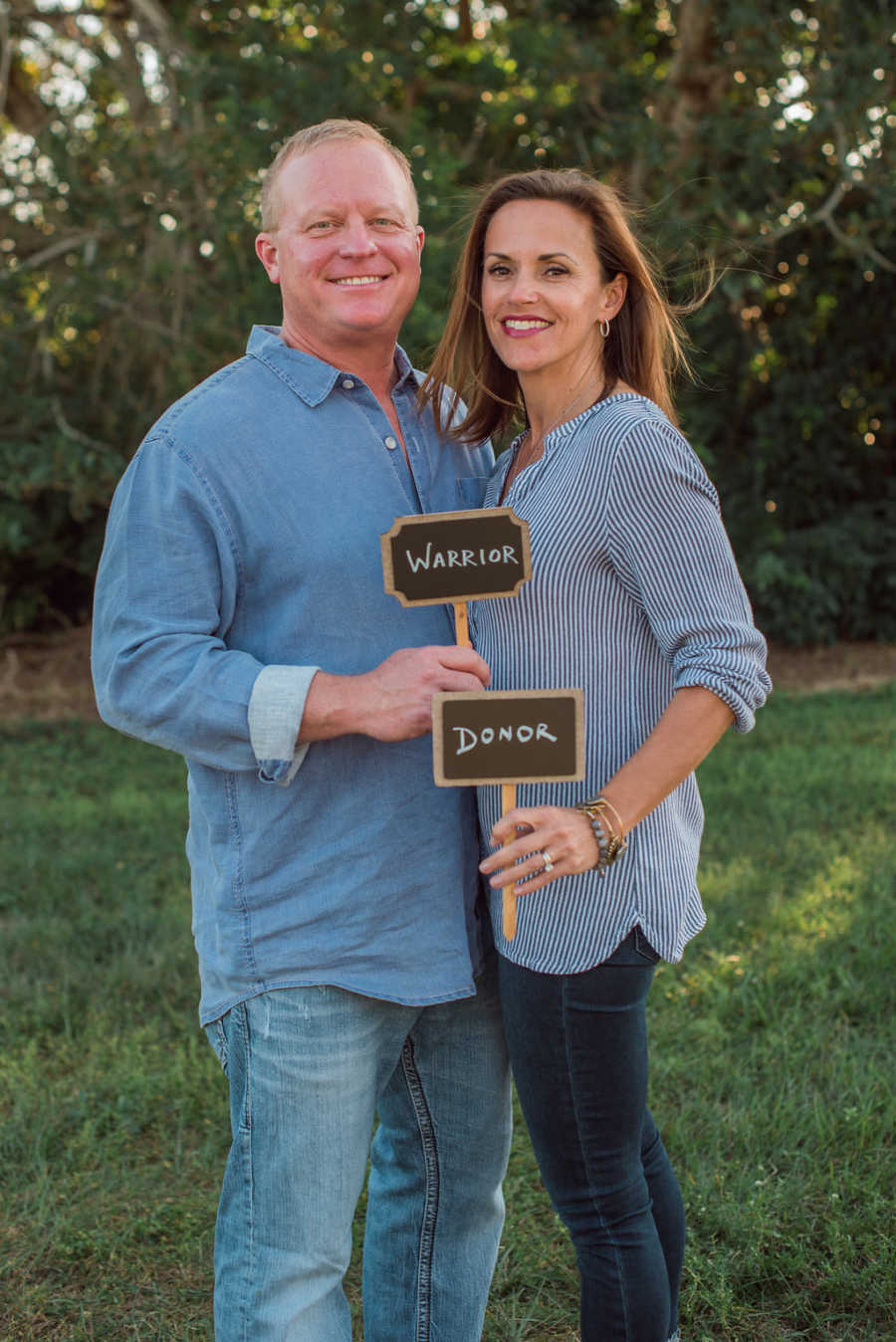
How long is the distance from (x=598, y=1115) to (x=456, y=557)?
858 millimetres

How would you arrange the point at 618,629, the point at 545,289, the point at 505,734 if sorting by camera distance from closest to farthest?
1. the point at 505,734
2. the point at 618,629
3. the point at 545,289

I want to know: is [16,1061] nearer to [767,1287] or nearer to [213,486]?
[767,1287]

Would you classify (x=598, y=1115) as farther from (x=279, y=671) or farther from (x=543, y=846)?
(x=279, y=671)

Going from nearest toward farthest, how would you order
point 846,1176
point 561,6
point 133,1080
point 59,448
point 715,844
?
point 846,1176 → point 133,1080 → point 715,844 → point 59,448 → point 561,6

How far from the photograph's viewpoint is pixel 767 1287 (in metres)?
2.67

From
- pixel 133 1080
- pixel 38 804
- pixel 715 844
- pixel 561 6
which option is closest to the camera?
pixel 133 1080

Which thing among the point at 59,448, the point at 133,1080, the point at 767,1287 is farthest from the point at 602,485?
the point at 59,448

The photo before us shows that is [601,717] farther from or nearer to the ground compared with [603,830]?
farther from the ground

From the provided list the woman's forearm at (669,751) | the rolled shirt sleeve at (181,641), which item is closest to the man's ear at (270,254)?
the rolled shirt sleeve at (181,641)

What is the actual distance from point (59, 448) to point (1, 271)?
1.23 meters

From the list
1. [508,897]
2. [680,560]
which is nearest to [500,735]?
[508,897]

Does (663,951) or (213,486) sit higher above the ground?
(213,486)

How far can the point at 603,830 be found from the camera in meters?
1.75

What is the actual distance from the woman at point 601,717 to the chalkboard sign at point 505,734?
0.08 meters
